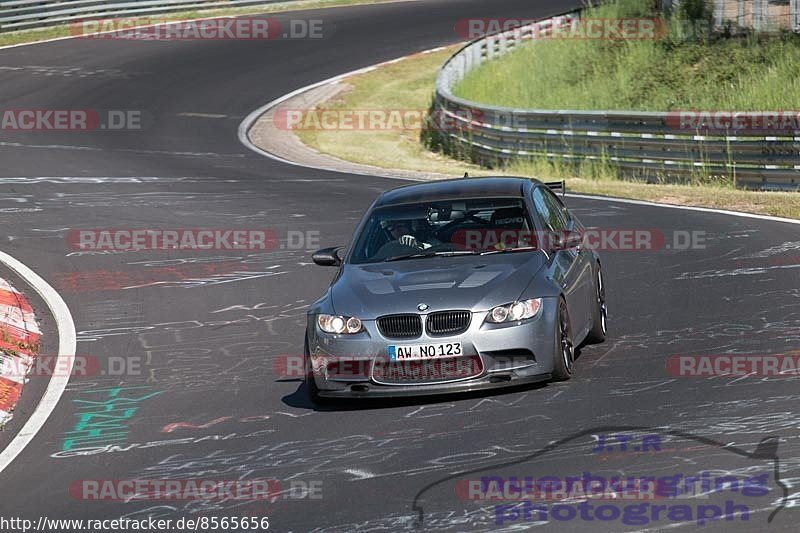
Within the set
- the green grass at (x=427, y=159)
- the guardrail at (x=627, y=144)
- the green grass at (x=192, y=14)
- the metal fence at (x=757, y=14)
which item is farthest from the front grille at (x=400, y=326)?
the green grass at (x=192, y=14)

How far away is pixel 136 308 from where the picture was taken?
14.0 m

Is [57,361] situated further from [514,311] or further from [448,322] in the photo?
[514,311]

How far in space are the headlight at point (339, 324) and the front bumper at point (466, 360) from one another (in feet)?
0.17

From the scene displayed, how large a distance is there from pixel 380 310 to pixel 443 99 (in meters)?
21.1

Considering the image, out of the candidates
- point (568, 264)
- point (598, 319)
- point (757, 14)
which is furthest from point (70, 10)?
point (568, 264)

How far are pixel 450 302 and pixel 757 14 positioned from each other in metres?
23.4

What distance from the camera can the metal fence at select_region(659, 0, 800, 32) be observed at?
29.9 meters

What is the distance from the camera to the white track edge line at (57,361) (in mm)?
9172

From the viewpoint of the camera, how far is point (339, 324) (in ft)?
31.1

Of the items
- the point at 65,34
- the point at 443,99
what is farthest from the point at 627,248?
the point at 65,34

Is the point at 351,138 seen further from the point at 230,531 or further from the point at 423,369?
the point at 230,531

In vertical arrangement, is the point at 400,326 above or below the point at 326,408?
above

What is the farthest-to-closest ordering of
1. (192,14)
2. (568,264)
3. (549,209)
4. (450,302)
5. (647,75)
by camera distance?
(192,14) → (647,75) → (549,209) → (568,264) → (450,302)

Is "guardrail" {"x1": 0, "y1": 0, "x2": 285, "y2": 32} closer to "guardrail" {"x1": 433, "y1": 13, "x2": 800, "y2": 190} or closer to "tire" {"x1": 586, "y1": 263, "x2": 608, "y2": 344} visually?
"guardrail" {"x1": 433, "y1": 13, "x2": 800, "y2": 190}
